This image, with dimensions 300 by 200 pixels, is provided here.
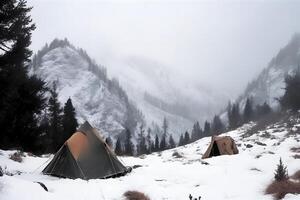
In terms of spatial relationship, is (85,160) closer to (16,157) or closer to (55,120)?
(16,157)

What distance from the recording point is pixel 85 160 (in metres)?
19.0

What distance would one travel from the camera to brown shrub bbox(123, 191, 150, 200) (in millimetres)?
13463

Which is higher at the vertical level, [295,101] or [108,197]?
[295,101]

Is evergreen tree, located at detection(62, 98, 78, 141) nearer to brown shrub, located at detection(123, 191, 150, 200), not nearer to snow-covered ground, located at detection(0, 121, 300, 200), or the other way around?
snow-covered ground, located at detection(0, 121, 300, 200)

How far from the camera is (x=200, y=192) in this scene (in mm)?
14539

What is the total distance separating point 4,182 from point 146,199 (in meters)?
5.70

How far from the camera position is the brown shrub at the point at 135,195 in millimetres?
13463

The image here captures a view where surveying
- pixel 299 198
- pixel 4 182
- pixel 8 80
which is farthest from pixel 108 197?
→ pixel 8 80

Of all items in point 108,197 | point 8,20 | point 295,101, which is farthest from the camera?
point 295,101

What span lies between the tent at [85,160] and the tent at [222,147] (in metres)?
14.6

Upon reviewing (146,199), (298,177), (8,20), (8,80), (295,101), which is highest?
(295,101)

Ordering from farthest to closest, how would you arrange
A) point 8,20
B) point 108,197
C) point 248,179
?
point 8,20 → point 248,179 → point 108,197

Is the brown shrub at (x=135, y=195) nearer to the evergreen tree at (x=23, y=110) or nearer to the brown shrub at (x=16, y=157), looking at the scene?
the brown shrub at (x=16, y=157)

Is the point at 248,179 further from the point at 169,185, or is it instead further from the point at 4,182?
the point at 4,182
